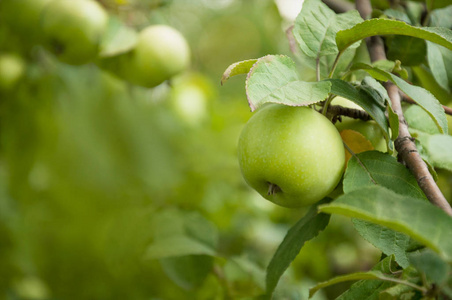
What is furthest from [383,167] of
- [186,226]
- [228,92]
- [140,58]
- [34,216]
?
[228,92]

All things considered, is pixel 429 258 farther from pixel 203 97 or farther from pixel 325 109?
pixel 203 97

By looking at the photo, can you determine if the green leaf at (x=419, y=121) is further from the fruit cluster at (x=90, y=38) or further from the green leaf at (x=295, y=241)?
the fruit cluster at (x=90, y=38)

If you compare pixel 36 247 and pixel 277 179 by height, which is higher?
pixel 277 179

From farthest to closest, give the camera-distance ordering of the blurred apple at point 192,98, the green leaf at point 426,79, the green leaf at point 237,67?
1. the blurred apple at point 192,98
2. the green leaf at point 426,79
3. the green leaf at point 237,67

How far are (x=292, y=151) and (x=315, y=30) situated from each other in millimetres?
170

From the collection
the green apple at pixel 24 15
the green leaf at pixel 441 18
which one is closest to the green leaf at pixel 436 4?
the green leaf at pixel 441 18

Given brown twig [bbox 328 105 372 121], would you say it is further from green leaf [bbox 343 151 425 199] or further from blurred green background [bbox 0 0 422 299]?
blurred green background [bbox 0 0 422 299]

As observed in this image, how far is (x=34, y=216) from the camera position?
6.04 feet

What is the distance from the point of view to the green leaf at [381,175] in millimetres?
524

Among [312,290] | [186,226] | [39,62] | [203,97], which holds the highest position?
[312,290]

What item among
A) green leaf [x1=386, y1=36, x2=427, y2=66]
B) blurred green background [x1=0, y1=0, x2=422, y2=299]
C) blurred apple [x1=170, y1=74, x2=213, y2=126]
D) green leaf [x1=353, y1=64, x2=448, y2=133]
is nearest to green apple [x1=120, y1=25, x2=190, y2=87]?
blurred green background [x1=0, y1=0, x2=422, y2=299]

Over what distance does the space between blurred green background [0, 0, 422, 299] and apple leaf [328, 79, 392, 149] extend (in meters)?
0.42

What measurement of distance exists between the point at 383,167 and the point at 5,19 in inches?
38.3

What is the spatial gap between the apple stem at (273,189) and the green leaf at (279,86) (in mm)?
133
